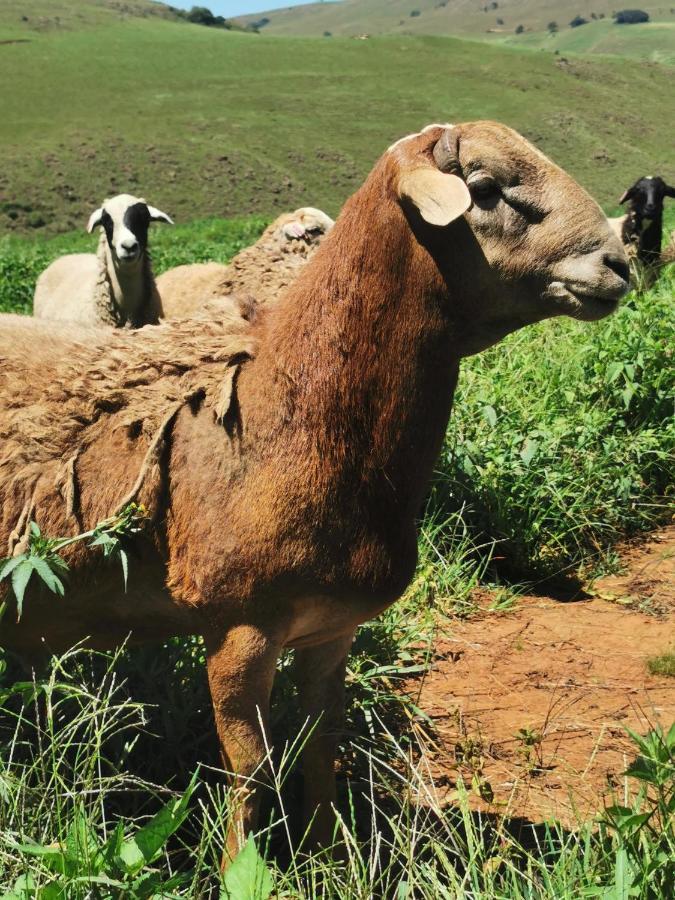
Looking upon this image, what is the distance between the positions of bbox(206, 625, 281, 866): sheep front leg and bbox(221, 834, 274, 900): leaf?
33 centimetres

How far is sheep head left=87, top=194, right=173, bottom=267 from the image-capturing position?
7969mm

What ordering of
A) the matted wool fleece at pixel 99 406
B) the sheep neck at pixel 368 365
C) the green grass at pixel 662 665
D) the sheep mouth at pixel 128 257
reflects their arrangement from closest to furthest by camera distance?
the sheep neck at pixel 368 365 < the matted wool fleece at pixel 99 406 < the green grass at pixel 662 665 < the sheep mouth at pixel 128 257

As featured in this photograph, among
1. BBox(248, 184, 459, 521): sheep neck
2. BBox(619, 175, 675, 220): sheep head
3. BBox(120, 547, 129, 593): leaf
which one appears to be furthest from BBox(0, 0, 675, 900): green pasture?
BBox(619, 175, 675, 220): sheep head

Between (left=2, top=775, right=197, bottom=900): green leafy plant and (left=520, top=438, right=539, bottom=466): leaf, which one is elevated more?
(left=2, top=775, right=197, bottom=900): green leafy plant

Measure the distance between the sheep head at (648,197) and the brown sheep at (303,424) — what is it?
889 cm

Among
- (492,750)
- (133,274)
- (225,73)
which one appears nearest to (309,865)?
(492,750)

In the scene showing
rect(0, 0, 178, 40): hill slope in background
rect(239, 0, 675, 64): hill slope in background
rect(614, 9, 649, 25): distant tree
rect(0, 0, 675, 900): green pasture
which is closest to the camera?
rect(0, 0, 675, 900): green pasture

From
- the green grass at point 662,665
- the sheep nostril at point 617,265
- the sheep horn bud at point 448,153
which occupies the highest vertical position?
the sheep horn bud at point 448,153

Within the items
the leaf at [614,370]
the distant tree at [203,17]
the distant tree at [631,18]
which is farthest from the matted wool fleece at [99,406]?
the distant tree at [631,18]

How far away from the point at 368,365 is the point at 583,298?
22.9 inches

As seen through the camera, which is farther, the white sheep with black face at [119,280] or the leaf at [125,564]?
the white sheep with black face at [119,280]

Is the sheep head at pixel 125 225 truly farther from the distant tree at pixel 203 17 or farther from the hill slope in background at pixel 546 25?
the distant tree at pixel 203 17

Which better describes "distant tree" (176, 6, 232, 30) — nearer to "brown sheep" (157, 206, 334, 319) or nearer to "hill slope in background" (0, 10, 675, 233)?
"hill slope in background" (0, 10, 675, 233)

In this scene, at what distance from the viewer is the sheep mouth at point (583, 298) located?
2.35m
